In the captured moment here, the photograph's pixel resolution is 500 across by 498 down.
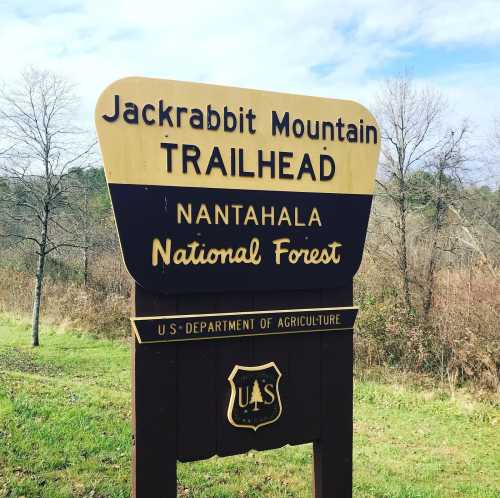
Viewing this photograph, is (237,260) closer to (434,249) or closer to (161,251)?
(161,251)

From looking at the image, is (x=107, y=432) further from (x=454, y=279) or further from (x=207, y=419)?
(x=454, y=279)

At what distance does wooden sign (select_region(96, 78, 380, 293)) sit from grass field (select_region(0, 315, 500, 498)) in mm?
2927

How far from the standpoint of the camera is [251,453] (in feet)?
19.6

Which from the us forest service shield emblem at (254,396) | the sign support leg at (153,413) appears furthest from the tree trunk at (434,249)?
the sign support leg at (153,413)

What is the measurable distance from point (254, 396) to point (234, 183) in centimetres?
127

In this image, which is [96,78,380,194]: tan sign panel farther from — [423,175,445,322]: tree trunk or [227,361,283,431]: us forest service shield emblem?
[423,175,445,322]: tree trunk

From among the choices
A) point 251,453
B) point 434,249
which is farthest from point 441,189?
point 251,453

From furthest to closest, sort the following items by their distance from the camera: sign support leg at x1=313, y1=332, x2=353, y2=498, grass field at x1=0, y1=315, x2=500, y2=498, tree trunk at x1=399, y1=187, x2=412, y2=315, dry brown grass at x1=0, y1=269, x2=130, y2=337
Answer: dry brown grass at x1=0, y1=269, x2=130, y2=337, tree trunk at x1=399, y1=187, x2=412, y2=315, grass field at x1=0, y1=315, x2=500, y2=498, sign support leg at x1=313, y1=332, x2=353, y2=498

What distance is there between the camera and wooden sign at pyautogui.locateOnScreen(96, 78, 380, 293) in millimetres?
2736

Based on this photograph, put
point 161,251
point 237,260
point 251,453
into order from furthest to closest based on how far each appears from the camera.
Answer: point 251,453
point 237,260
point 161,251

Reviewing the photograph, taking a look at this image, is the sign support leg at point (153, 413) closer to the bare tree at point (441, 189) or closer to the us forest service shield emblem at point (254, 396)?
the us forest service shield emblem at point (254, 396)

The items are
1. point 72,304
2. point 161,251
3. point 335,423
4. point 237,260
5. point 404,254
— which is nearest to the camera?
point 161,251

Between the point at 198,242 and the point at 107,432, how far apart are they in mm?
4404

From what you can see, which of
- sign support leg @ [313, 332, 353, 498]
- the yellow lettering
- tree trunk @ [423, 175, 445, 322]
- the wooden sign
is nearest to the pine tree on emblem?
sign support leg @ [313, 332, 353, 498]
